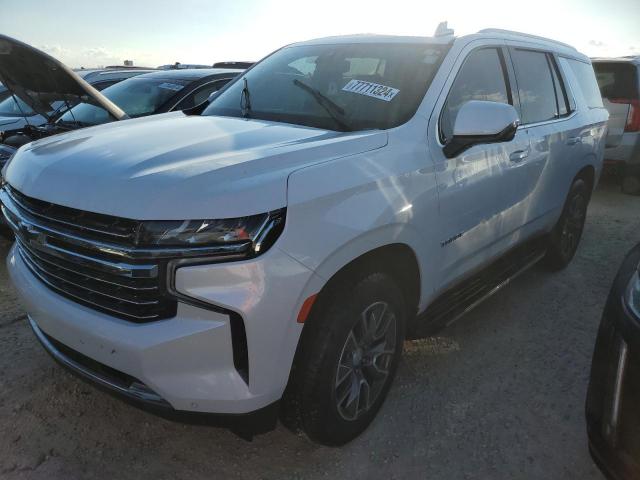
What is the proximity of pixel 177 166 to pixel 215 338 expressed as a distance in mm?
642

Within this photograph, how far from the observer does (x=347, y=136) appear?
2.34m

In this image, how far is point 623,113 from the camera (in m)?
7.15

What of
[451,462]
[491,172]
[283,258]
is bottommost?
[451,462]

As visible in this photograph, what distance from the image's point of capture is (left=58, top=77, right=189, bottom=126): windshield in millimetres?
5293

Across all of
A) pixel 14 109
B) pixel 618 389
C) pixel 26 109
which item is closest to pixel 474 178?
pixel 618 389

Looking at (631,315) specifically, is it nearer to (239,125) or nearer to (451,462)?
(451,462)

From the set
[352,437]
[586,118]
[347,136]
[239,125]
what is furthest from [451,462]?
[586,118]

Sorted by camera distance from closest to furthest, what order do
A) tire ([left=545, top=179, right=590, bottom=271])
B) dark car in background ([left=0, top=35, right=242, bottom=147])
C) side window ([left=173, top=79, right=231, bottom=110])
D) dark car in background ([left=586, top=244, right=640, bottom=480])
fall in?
dark car in background ([left=586, top=244, right=640, bottom=480]) < dark car in background ([left=0, top=35, right=242, bottom=147]) < tire ([left=545, top=179, right=590, bottom=271]) < side window ([left=173, top=79, right=231, bottom=110])

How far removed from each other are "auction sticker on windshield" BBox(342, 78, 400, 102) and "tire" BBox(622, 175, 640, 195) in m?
6.15

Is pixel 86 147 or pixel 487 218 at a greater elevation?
pixel 86 147

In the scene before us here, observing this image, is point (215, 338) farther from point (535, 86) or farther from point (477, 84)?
point (535, 86)

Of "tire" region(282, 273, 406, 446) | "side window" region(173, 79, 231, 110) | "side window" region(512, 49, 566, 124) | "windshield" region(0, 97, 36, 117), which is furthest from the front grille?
"windshield" region(0, 97, 36, 117)

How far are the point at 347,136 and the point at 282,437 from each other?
1415mm

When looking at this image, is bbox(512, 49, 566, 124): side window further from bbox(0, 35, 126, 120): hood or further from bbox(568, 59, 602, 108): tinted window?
bbox(0, 35, 126, 120): hood
